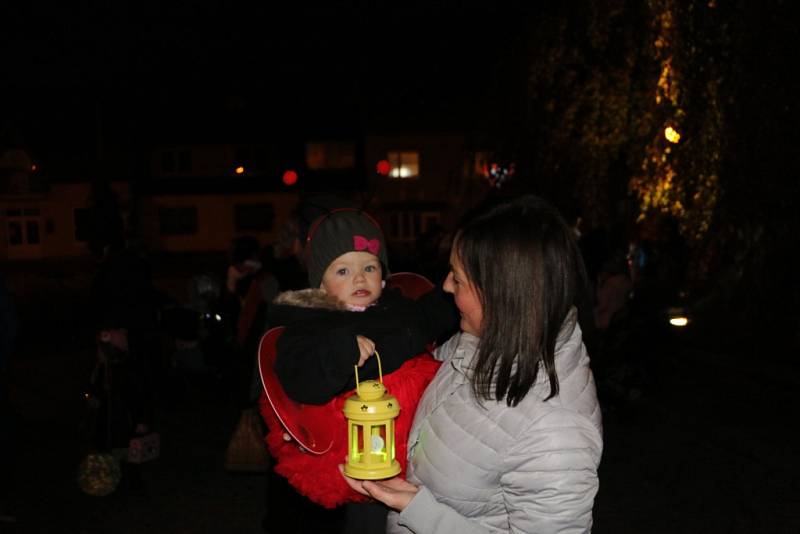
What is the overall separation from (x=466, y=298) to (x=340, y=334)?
1.49ft

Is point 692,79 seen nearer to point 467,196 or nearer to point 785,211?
point 785,211

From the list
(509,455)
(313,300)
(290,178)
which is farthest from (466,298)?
(290,178)

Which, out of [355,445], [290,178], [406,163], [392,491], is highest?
[406,163]

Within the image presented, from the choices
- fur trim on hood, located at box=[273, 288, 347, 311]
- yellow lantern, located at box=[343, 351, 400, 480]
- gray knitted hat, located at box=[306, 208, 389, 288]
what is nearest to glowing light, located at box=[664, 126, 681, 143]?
gray knitted hat, located at box=[306, 208, 389, 288]

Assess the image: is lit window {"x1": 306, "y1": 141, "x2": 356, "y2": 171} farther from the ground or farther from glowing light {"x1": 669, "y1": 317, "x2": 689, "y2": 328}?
glowing light {"x1": 669, "y1": 317, "x2": 689, "y2": 328}

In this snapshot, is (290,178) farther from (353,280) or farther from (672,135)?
(353,280)

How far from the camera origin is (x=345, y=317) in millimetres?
2752

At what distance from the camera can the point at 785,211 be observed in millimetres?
8852

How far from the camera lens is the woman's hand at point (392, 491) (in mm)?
2125

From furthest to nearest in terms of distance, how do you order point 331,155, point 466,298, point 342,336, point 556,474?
point 331,155 < point 342,336 < point 466,298 < point 556,474

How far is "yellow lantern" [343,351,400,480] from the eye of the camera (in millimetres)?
2146

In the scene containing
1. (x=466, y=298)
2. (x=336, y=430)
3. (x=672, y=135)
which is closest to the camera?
(x=466, y=298)

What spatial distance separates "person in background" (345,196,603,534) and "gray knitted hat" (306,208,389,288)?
0.84m

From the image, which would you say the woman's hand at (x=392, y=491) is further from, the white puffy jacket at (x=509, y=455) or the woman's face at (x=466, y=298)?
the woman's face at (x=466, y=298)
